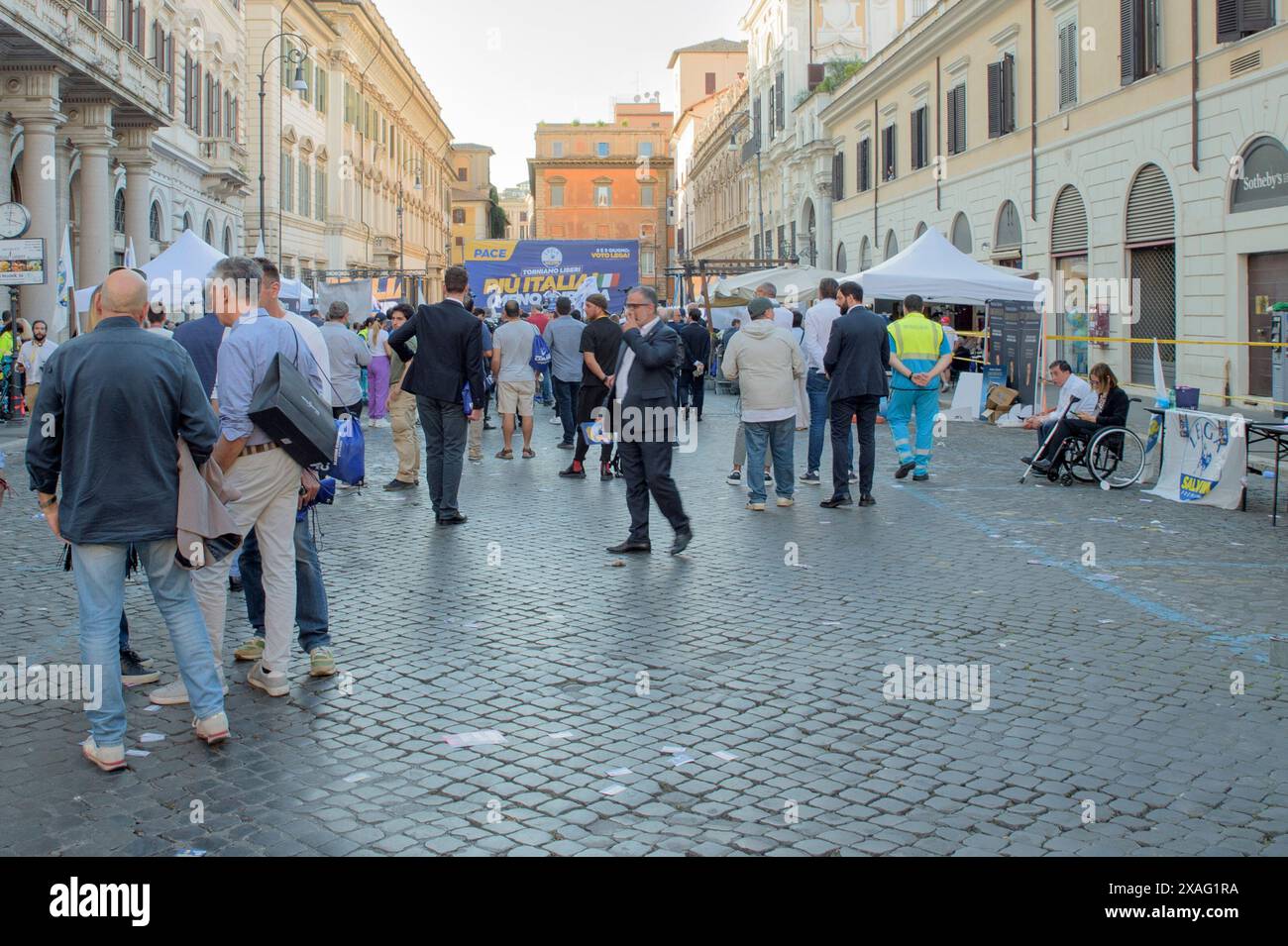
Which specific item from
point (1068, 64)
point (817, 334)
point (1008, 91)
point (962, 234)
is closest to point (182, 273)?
point (817, 334)

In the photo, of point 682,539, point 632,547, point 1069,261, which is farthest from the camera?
point 1069,261

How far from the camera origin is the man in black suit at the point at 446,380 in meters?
10.7

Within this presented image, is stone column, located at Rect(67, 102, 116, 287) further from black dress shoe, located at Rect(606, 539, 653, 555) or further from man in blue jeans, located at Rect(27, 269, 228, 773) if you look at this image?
man in blue jeans, located at Rect(27, 269, 228, 773)

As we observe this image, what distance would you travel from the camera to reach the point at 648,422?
29.8ft

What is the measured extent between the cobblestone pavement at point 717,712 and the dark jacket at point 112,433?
88 centimetres

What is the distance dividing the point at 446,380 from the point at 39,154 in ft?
55.9

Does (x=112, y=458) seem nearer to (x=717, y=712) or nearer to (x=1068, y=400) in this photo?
(x=717, y=712)

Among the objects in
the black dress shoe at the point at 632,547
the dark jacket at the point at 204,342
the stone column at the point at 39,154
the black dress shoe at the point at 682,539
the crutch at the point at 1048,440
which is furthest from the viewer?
the stone column at the point at 39,154

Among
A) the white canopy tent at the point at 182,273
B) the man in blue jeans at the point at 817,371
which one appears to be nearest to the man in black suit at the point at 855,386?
the man in blue jeans at the point at 817,371

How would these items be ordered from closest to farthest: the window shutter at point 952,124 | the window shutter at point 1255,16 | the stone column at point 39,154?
the window shutter at point 1255,16 → the stone column at point 39,154 → the window shutter at point 952,124

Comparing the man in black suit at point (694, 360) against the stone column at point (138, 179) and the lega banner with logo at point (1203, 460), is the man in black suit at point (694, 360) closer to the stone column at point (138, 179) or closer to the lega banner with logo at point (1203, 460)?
the lega banner with logo at point (1203, 460)

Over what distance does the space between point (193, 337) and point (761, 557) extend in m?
3.91
